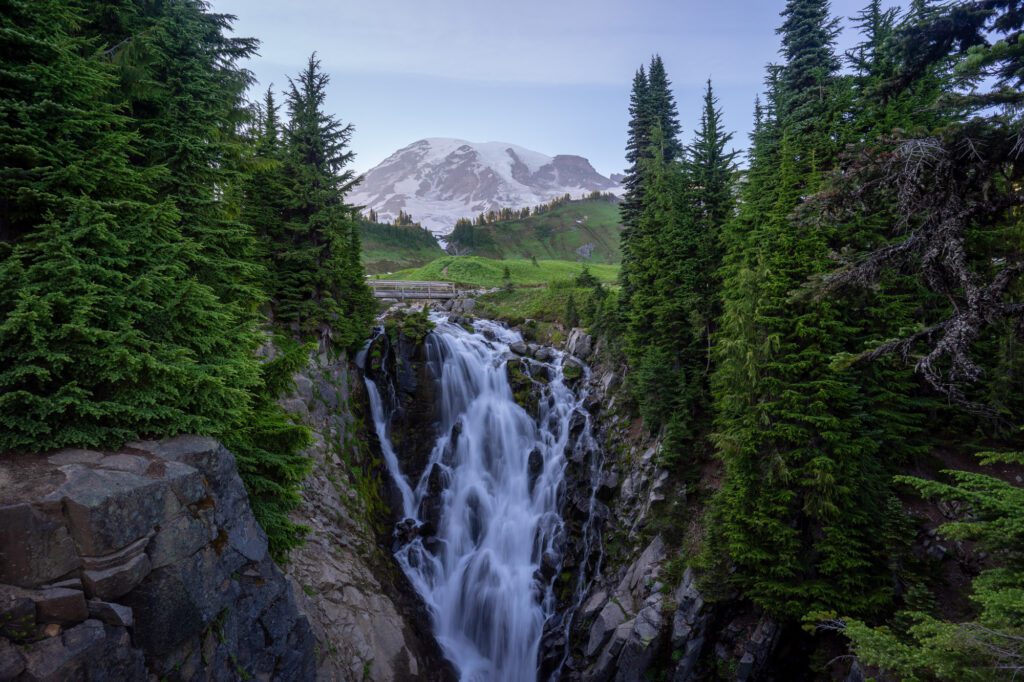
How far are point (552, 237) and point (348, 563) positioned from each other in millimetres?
102664

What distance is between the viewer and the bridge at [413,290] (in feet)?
124

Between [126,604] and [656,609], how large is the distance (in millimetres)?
13880

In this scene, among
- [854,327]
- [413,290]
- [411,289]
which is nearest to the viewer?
[854,327]

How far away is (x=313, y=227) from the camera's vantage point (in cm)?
1883

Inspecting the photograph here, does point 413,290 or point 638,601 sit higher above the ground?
point 413,290

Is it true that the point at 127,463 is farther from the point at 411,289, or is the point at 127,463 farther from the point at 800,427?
the point at 411,289

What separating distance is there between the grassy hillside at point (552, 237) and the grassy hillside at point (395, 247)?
7.60 metres

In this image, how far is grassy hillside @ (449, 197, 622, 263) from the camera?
94.1 m

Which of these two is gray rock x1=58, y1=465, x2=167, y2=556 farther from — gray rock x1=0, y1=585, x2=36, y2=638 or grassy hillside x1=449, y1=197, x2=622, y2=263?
grassy hillside x1=449, y1=197, x2=622, y2=263

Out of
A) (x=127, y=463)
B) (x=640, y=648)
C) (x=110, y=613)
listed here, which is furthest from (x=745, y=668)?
(x=127, y=463)

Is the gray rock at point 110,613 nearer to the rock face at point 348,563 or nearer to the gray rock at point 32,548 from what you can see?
the gray rock at point 32,548

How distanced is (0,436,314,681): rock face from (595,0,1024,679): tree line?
408 inches

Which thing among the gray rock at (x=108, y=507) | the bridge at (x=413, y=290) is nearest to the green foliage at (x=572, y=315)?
the bridge at (x=413, y=290)

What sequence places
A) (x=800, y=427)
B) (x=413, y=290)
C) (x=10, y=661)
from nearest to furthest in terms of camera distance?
(x=10, y=661)
(x=800, y=427)
(x=413, y=290)
